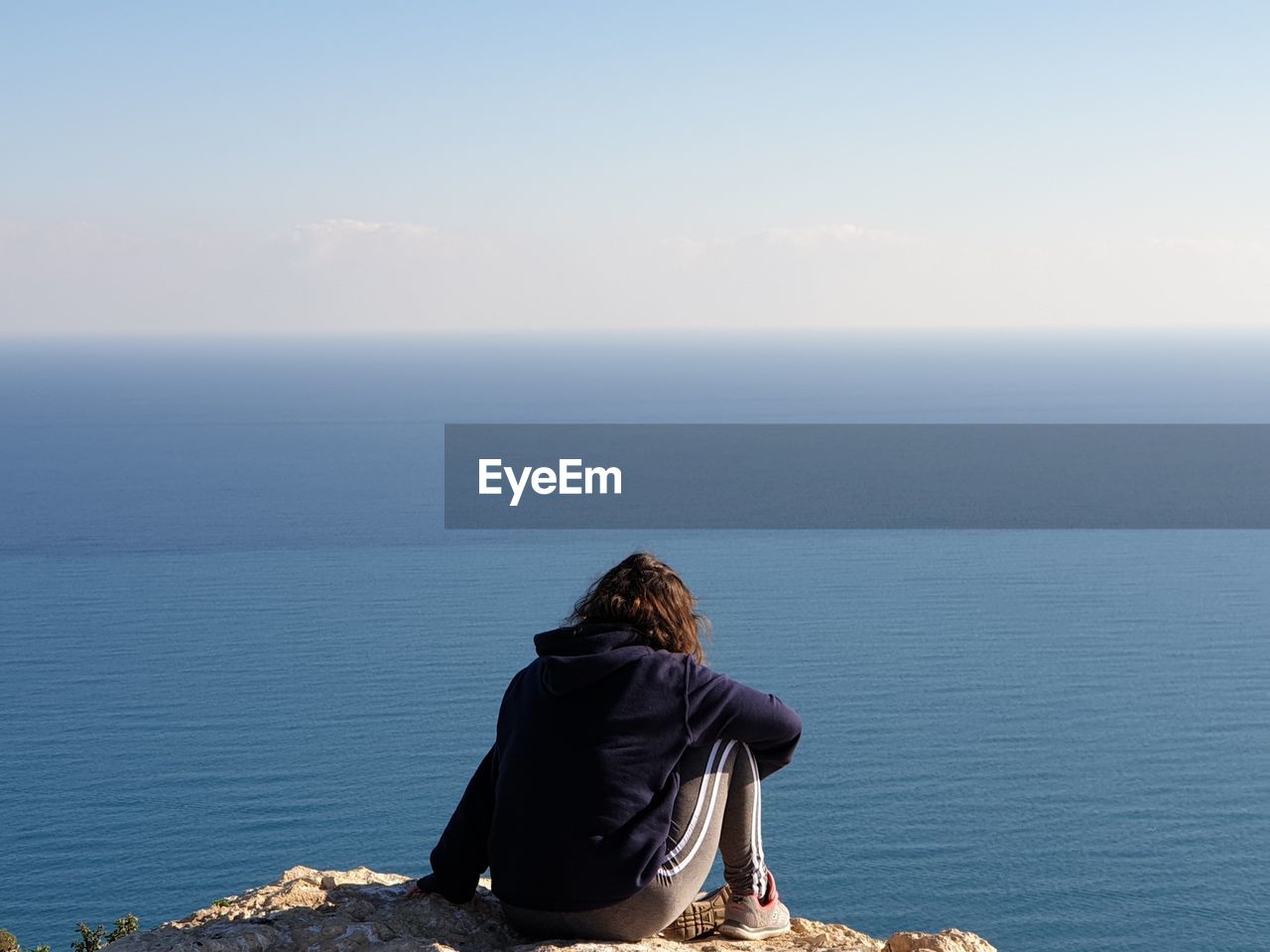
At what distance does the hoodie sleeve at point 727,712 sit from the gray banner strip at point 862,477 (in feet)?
213

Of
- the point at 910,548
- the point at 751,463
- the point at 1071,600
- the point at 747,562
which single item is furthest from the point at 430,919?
the point at 751,463

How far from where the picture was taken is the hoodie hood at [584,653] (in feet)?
11.1

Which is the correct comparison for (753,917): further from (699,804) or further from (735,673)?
(735,673)

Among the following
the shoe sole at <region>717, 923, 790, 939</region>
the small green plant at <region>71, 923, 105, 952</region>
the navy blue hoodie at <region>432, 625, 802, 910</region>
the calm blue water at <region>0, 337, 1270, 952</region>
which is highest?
the navy blue hoodie at <region>432, 625, 802, 910</region>

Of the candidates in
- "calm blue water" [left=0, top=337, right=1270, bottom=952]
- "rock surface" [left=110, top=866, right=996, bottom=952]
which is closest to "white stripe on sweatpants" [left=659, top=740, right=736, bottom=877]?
"rock surface" [left=110, top=866, right=996, bottom=952]

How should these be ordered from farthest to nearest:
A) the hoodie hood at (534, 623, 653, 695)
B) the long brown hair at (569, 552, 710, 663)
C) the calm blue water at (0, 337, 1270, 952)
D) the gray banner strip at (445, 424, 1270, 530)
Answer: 1. the gray banner strip at (445, 424, 1270, 530)
2. the calm blue water at (0, 337, 1270, 952)
3. the long brown hair at (569, 552, 710, 663)
4. the hoodie hood at (534, 623, 653, 695)

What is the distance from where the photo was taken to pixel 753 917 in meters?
3.83

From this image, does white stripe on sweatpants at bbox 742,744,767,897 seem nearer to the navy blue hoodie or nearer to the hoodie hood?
the navy blue hoodie

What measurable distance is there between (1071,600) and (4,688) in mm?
39491

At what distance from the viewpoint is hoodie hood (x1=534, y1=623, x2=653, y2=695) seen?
11.1 feet

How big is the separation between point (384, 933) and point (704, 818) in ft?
3.44

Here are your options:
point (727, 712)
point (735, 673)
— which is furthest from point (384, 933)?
point (735, 673)

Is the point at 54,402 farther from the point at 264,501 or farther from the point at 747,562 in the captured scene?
A: the point at 747,562

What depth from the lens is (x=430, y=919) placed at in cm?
385
